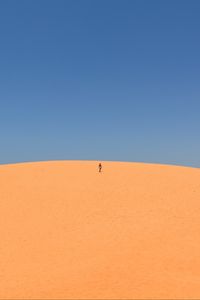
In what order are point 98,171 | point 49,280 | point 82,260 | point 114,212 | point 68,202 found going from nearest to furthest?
point 49,280, point 82,260, point 114,212, point 68,202, point 98,171

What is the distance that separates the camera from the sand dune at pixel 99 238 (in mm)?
10586

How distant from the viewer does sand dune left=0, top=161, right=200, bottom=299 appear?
34.7ft

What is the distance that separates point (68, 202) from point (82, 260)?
9.54m

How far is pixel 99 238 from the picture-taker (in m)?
15.4

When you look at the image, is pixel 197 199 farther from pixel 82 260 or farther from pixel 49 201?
pixel 82 260

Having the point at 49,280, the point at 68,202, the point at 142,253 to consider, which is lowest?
the point at 49,280

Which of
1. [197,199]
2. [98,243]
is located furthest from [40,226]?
[197,199]

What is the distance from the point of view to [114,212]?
789 inches

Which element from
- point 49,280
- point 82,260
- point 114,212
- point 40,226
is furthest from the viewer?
point 114,212

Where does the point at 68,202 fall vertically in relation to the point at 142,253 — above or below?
above

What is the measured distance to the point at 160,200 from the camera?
75.0 feet

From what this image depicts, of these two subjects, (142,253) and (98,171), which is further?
(98,171)

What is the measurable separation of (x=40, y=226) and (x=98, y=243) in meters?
4.28

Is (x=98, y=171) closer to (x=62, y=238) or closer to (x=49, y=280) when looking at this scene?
(x=62, y=238)
